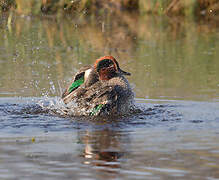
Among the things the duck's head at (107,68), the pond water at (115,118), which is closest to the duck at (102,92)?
the duck's head at (107,68)

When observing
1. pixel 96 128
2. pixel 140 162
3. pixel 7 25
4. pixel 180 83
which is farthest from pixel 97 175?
pixel 7 25

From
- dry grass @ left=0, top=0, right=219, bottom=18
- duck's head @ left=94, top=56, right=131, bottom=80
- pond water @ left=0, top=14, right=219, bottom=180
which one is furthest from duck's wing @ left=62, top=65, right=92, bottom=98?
dry grass @ left=0, top=0, right=219, bottom=18

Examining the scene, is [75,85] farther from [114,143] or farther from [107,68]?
[114,143]

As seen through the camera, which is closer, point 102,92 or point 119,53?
point 102,92

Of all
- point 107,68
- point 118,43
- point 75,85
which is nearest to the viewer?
point 107,68

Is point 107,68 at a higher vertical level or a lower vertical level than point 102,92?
higher

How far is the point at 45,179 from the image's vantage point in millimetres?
4539

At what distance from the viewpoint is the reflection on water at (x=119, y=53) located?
8984 mm

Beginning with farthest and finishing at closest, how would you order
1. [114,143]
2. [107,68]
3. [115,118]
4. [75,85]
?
[75,85]
[107,68]
[115,118]
[114,143]

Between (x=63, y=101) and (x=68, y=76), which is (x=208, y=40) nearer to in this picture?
(x=68, y=76)

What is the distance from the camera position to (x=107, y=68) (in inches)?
302

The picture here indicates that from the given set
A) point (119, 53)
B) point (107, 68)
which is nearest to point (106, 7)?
point (119, 53)

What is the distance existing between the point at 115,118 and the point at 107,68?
2.59 ft

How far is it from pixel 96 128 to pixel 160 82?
9.37 ft
